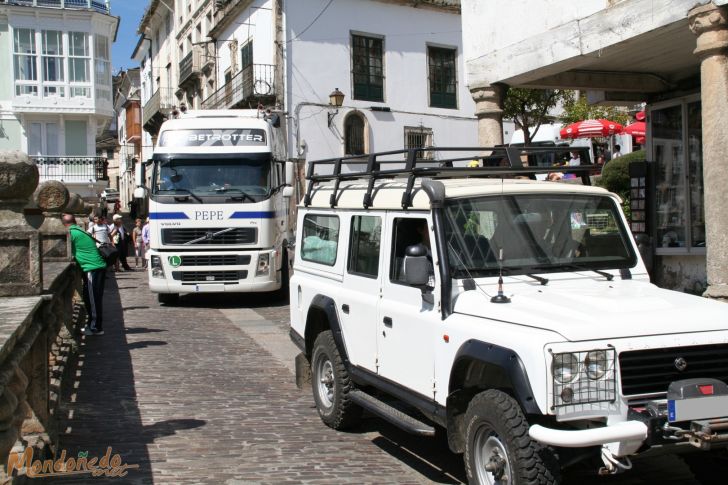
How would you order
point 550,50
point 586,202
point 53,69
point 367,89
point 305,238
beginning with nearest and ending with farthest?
point 586,202, point 305,238, point 550,50, point 367,89, point 53,69

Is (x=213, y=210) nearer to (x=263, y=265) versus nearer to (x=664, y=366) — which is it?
(x=263, y=265)

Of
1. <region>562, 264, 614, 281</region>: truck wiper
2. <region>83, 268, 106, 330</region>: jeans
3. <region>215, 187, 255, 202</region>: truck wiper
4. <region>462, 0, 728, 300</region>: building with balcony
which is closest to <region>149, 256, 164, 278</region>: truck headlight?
<region>215, 187, 255, 202</region>: truck wiper

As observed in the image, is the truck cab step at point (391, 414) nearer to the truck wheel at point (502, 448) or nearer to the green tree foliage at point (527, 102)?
the truck wheel at point (502, 448)

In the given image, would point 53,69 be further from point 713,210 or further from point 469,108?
point 713,210

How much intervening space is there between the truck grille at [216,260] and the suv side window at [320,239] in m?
7.99

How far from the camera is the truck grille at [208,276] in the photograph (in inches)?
622

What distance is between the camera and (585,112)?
2742 centimetres

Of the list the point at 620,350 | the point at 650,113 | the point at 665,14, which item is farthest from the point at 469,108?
the point at 620,350

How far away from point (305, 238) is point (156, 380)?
2.68 metres

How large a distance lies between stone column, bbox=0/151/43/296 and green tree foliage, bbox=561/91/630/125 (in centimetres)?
2311

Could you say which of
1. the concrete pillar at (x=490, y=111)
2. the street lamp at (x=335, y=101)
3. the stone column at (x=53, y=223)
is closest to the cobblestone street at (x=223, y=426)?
the stone column at (x=53, y=223)

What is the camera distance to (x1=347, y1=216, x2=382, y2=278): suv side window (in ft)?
20.9

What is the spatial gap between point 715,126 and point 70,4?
3637 cm

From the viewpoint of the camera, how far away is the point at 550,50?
10992mm
